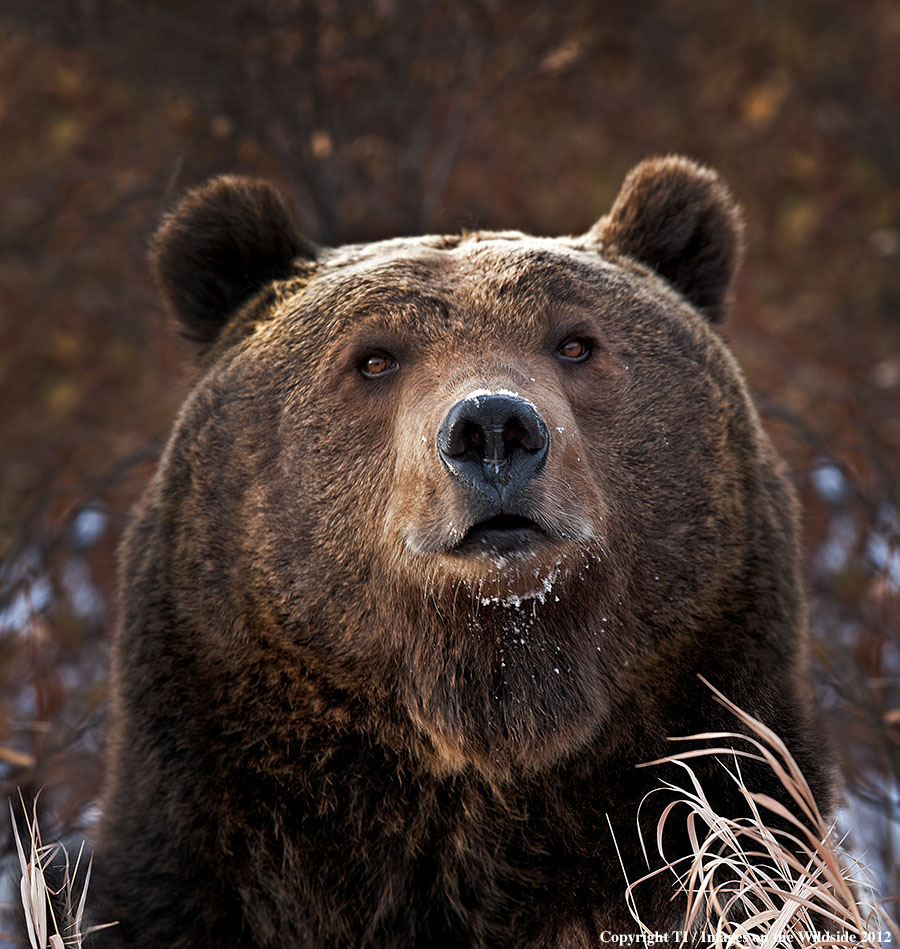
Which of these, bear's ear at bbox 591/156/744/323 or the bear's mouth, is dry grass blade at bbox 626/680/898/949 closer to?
the bear's mouth

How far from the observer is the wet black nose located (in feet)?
9.02

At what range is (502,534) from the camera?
9.28ft

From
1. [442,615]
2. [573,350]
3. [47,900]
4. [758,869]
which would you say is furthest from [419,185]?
[758,869]

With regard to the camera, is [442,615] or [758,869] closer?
[758,869]

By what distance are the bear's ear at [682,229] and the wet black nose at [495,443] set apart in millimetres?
1363

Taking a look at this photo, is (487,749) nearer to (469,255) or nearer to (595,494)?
(595,494)

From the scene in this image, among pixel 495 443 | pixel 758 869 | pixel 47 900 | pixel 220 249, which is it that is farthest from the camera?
pixel 220 249

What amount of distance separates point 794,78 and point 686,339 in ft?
18.9

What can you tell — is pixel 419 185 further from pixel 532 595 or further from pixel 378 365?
pixel 532 595

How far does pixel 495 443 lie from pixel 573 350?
74 centimetres

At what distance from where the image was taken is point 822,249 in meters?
9.38

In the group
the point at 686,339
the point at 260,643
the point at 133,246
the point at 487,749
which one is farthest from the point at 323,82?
the point at 487,749

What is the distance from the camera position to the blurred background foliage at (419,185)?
614 cm

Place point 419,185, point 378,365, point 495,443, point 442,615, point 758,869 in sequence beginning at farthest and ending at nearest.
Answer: point 419,185
point 378,365
point 442,615
point 758,869
point 495,443
